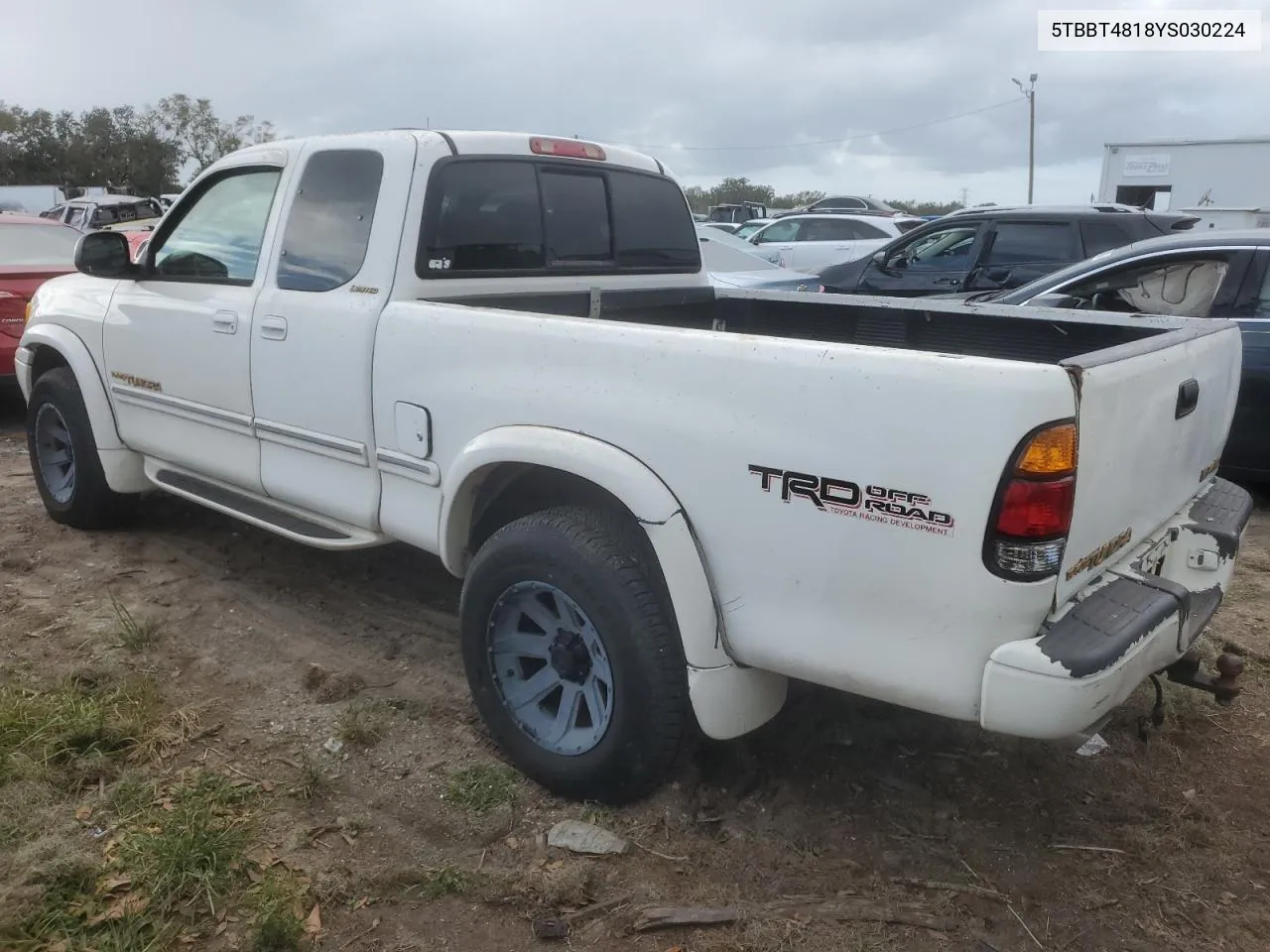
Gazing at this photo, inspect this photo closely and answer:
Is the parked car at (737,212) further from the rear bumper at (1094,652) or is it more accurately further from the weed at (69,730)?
the rear bumper at (1094,652)

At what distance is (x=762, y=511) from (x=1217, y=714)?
2.19 m

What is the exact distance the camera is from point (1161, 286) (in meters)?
5.82

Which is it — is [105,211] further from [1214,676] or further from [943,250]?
[1214,676]

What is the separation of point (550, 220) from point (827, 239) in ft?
40.3

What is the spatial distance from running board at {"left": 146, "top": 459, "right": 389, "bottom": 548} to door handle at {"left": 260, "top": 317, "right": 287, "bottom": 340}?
26.6 inches

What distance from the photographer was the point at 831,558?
7.67 feet

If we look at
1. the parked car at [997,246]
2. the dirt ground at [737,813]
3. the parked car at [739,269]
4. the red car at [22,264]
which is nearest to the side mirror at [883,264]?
the parked car at [997,246]

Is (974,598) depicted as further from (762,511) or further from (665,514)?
(665,514)

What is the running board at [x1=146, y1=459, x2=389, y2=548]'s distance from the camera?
371 centimetres

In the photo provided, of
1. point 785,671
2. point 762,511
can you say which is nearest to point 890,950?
point 785,671

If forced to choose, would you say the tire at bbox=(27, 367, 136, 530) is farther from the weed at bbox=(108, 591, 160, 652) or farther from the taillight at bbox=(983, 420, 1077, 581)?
the taillight at bbox=(983, 420, 1077, 581)

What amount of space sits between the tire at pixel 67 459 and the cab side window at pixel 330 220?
5.77 feet

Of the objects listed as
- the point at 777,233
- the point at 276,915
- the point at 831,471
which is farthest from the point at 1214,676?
the point at 777,233

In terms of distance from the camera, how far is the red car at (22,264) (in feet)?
25.0
